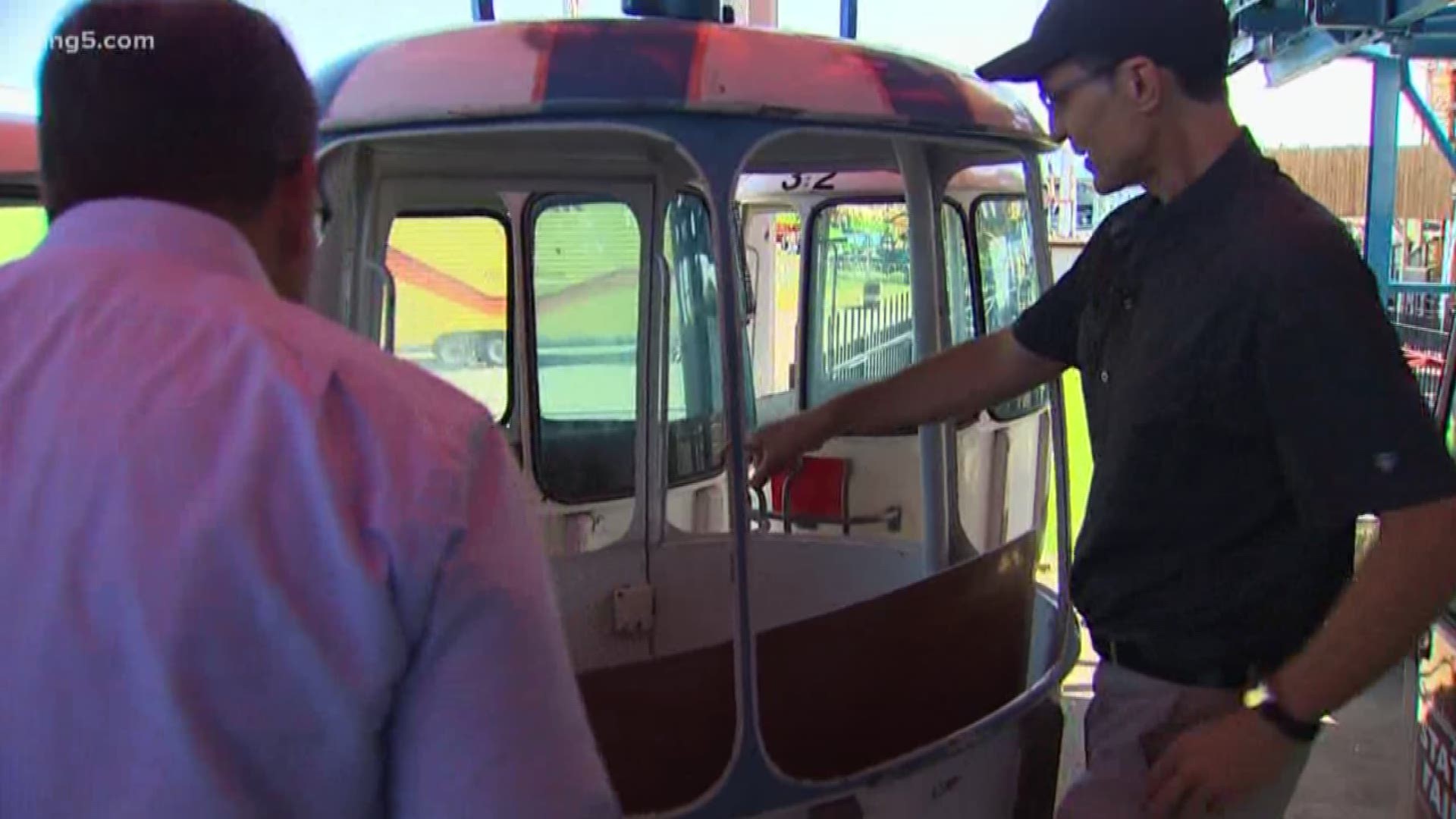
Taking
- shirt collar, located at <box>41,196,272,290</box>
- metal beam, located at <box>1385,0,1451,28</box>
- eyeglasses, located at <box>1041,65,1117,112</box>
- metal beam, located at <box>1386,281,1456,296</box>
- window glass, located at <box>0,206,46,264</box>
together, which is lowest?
metal beam, located at <box>1386,281,1456,296</box>

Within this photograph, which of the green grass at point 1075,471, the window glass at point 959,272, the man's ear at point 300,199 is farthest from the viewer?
the green grass at point 1075,471

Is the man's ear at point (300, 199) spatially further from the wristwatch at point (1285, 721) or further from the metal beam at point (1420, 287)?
the metal beam at point (1420, 287)

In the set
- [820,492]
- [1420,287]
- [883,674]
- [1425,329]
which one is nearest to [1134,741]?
[883,674]

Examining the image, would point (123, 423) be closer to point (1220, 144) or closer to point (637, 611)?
point (1220, 144)

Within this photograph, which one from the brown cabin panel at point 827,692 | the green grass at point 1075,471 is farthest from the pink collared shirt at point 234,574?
the green grass at point 1075,471

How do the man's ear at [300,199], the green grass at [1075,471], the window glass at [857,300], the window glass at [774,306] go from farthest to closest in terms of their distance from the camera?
1. the green grass at [1075,471]
2. the window glass at [774,306]
3. the window glass at [857,300]
4. the man's ear at [300,199]

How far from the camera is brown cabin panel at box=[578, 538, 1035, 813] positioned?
2355 mm

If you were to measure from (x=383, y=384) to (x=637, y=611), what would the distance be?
2718mm

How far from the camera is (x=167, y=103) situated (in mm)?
883

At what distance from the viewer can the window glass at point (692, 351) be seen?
14.2 ft

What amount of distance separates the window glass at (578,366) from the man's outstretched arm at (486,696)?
3.35 metres

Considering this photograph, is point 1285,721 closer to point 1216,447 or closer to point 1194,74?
point 1216,447

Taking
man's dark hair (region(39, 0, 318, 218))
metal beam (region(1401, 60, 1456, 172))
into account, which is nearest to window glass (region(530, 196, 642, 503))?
man's dark hair (region(39, 0, 318, 218))

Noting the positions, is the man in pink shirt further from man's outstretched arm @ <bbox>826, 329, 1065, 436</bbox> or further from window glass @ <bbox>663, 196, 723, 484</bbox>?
window glass @ <bbox>663, 196, 723, 484</bbox>
